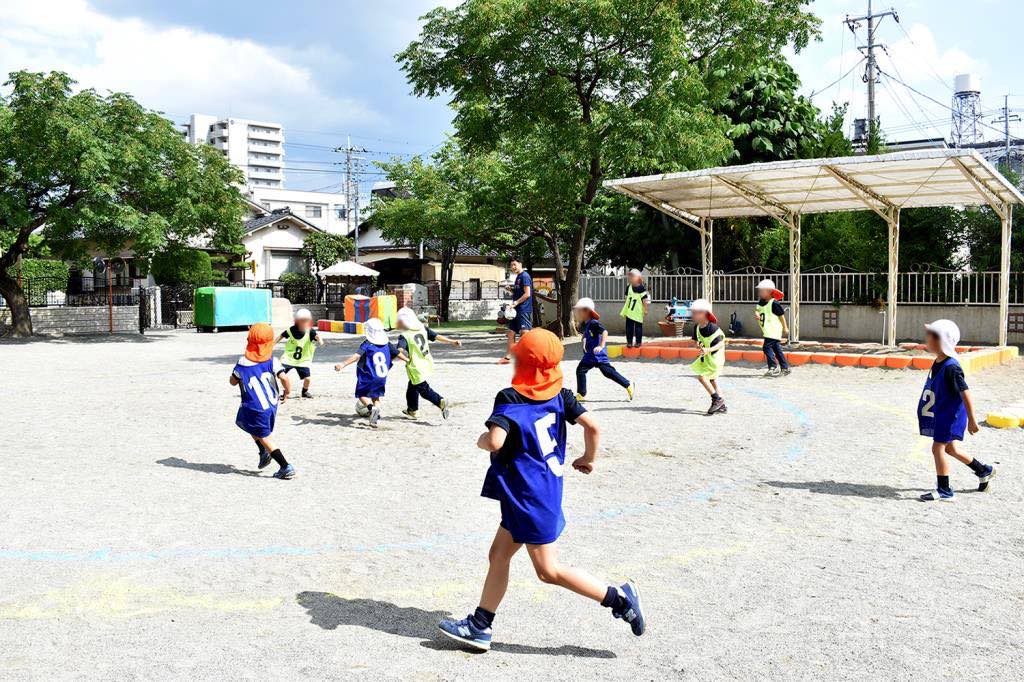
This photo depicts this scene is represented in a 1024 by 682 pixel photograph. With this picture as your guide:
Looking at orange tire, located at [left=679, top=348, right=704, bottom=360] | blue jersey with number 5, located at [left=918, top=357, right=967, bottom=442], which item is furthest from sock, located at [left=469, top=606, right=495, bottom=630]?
orange tire, located at [left=679, top=348, right=704, bottom=360]

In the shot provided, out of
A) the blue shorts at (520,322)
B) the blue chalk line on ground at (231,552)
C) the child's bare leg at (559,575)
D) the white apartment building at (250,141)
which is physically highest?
the white apartment building at (250,141)

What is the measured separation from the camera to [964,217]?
21562 millimetres

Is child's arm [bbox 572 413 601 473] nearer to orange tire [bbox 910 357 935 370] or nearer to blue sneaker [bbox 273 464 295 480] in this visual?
blue sneaker [bbox 273 464 295 480]

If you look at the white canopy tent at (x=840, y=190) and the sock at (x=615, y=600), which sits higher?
the white canopy tent at (x=840, y=190)

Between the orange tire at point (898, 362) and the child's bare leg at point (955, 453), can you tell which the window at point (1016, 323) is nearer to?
the orange tire at point (898, 362)

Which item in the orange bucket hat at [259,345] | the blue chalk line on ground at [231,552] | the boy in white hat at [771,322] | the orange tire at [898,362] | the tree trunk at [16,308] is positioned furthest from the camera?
the tree trunk at [16,308]

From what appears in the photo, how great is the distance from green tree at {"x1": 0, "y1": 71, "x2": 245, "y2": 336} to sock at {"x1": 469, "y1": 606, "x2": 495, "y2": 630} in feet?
77.0

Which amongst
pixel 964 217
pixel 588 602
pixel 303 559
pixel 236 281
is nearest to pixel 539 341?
pixel 588 602

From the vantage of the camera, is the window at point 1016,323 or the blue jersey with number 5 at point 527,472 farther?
the window at point 1016,323

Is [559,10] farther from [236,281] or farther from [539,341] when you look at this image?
[236,281]

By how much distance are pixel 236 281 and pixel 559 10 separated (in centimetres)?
3209

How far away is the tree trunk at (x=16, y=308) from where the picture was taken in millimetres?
27641

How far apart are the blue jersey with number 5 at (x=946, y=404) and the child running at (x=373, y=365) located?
211 inches

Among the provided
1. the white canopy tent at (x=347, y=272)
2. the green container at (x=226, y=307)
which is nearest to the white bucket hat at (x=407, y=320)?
the green container at (x=226, y=307)
